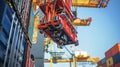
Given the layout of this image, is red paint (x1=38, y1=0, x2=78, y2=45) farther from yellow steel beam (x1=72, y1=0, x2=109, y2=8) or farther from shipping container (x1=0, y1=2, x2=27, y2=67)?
yellow steel beam (x1=72, y1=0, x2=109, y2=8)

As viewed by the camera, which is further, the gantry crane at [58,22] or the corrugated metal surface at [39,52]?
the corrugated metal surface at [39,52]

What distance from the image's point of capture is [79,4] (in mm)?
21906

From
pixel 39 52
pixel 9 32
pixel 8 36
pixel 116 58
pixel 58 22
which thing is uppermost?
pixel 58 22

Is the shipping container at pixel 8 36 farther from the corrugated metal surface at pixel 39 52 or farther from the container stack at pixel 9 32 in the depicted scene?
the corrugated metal surface at pixel 39 52

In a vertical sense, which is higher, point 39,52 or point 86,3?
point 86,3

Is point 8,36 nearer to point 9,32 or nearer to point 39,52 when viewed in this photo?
point 9,32

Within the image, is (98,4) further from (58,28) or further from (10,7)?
(10,7)

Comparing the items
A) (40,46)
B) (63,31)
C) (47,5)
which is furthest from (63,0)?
(40,46)

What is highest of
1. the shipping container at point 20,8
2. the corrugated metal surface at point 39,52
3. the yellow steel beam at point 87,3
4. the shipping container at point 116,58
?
the yellow steel beam at point 87,3

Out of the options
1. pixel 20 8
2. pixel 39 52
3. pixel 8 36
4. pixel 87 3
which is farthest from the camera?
pixel 87 3

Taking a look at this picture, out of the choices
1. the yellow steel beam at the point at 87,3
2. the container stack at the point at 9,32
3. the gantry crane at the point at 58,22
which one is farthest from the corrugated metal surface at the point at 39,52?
the container stack at the point at 9,32

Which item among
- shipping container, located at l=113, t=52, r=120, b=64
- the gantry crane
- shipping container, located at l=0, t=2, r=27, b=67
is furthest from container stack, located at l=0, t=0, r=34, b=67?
shipping container, located at l=113, t=52, r=120, b=64

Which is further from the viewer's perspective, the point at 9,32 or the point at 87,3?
the point at 87,3

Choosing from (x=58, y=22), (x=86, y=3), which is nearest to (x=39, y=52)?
(x=58, y=22)
